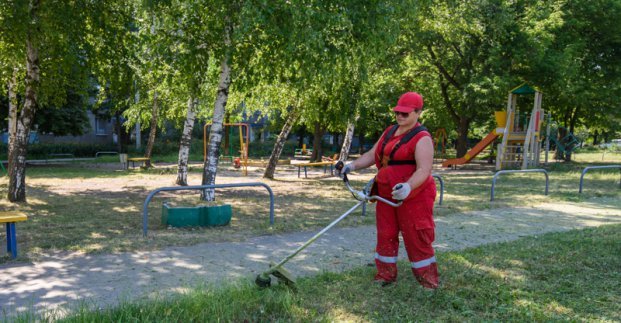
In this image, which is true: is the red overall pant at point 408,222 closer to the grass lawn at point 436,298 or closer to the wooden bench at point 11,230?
the grass lawn at point 436,298

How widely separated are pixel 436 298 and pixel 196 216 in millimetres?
4336

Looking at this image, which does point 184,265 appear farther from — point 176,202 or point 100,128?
point 100,128

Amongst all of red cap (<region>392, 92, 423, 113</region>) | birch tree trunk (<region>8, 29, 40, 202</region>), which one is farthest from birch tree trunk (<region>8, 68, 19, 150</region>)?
red cap (<region>392, 92, 423, 113</region>)

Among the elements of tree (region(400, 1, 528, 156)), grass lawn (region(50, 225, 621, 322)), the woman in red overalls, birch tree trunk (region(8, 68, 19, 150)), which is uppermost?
tree (region(400, 1, 528, 156))

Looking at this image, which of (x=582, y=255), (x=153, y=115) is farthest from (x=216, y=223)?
(x=153, y=115)

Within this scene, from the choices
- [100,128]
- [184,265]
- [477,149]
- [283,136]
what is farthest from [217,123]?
[100,128]

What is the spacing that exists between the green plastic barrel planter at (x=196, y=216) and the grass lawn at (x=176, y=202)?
0.13 m

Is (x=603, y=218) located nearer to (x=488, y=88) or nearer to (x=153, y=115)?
(x=488, y=88)

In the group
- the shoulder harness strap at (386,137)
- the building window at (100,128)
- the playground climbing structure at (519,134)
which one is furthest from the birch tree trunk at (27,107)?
the building window at (100,128)

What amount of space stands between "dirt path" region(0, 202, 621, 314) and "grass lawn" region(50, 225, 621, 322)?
0.55m

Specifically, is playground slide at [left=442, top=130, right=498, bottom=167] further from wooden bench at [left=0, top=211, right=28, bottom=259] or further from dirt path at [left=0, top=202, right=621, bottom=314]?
wooden bench at [left=0, top=211, right=28, bottom=259]

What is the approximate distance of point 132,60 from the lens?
10.1 m

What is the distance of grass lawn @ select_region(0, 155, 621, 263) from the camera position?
6.57 meters

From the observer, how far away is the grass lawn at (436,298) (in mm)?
3719
